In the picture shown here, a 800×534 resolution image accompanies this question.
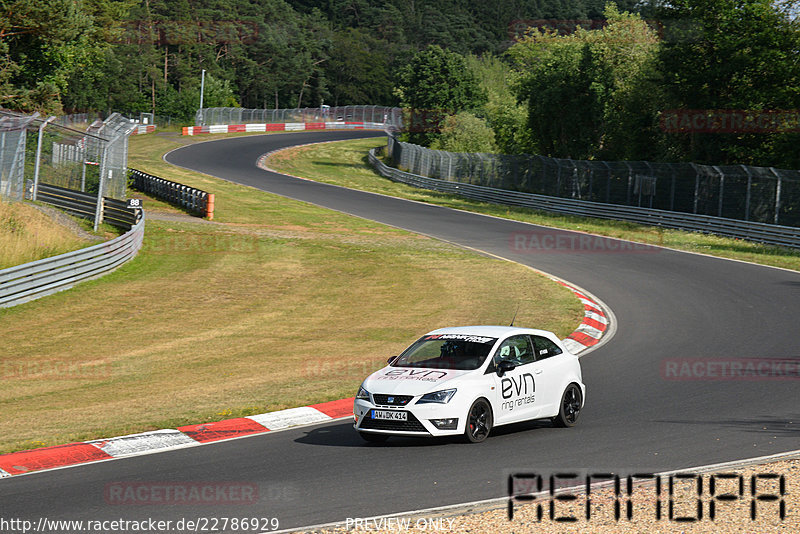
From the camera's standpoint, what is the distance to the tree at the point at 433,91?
79125 millimetres

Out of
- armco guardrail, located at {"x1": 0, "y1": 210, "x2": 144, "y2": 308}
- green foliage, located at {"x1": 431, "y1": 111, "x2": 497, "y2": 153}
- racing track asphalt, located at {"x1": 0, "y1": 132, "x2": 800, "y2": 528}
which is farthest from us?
green foliage, located at {"x1": 431, "y1": 111, "x2": 497, "y2": 153}

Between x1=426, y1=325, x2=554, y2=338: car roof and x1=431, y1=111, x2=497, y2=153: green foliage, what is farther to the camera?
x1=431, y1=111, x2=497, y2=153: green foliage

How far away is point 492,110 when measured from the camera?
82.0 metres

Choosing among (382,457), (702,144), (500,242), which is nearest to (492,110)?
(702,144)

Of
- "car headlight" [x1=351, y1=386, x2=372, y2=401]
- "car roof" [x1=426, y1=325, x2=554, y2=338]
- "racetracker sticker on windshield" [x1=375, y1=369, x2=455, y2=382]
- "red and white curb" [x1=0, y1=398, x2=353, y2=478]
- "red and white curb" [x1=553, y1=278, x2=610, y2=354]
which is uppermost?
"car roof" [x1=426, y1=325, x2=554, y2=338]

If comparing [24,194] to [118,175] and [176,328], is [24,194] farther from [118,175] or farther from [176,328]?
[176,328]

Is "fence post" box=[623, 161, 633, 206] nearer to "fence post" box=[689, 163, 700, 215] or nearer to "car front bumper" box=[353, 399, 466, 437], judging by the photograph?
"fence post" box=[689, 163, 700, 215]

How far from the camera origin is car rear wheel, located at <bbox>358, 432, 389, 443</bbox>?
1124cm

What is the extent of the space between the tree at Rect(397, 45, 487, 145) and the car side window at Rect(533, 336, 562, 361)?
67165mm

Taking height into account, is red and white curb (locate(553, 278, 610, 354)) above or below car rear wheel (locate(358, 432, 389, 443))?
below

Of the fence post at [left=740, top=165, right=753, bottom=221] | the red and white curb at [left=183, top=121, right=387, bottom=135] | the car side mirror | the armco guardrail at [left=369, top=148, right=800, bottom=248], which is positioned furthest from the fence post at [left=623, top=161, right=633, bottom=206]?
the red and white curb at [left=183, top=121, right=387, bottom=135]

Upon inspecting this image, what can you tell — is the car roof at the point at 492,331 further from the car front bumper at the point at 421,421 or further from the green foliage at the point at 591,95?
the green foliage at the point at 591,95

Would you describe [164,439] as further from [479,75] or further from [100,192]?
[479,75]

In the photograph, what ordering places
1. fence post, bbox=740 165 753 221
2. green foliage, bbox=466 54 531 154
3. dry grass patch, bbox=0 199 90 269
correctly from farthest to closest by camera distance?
1. green foliage, bbox=466 54 531 154
2. fence post, bbox=740 165 753 221
3. dry grass patch, bbox=0 199 90 269
